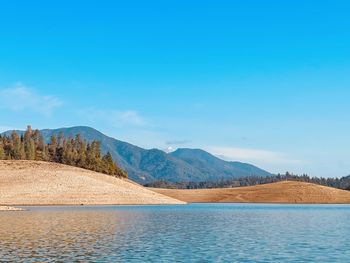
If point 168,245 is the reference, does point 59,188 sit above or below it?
above

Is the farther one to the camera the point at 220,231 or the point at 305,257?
the point at 220,231

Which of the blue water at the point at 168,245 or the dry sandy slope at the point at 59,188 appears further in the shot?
the dry sandy slope at the point at 59,188

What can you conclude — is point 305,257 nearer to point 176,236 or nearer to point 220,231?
point 176,236

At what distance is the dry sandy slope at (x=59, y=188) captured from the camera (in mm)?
137875

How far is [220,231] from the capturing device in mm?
55062

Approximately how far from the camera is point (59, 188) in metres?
145

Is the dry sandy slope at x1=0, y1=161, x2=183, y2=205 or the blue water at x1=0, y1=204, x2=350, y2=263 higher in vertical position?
the dry sandy slope at x1=0, y1=161, x2=183, y2=205

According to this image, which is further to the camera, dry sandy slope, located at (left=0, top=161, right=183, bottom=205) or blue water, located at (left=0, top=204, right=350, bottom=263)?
dry sandy slope, located at (left=0, top=161, right=183, bottom=205)

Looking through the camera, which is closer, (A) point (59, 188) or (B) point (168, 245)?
(B) point (168, 245)

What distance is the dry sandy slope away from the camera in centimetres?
13788

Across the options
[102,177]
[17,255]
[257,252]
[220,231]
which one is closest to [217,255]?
[257,252]

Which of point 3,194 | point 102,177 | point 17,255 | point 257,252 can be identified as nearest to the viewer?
point 17,255

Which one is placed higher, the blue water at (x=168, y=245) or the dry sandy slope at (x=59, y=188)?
the dry sandy slope at (x=59, y=188)

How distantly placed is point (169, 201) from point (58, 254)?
465ft
